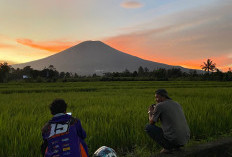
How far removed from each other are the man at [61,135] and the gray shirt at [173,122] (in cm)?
130

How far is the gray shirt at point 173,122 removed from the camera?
2.69 meters

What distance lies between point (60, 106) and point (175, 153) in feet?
5.35

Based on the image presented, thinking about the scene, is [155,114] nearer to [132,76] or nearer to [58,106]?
[58,106]

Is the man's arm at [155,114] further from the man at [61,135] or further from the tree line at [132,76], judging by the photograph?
the tree line at [132,76]

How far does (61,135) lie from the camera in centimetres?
195

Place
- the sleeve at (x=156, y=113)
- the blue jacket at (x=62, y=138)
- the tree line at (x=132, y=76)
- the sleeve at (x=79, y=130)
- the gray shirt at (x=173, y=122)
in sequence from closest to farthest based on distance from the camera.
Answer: the blue jacket at (x=62, y=138) < the sleeve at (x=79, y=130) < the gray shirt at (x=173, y=122) < the sleeve at (x=156, y=113) < the tree line at (x=132, y=76)

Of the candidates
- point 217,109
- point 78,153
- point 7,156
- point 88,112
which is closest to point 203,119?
point 217,109

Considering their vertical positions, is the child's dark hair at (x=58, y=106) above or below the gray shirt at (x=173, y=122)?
above

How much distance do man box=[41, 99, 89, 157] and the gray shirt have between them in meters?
1.30

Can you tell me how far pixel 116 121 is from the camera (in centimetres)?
399

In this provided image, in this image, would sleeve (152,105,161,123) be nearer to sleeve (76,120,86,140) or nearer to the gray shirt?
the gray shirt

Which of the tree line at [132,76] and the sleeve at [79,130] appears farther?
the tree line at [132,76]

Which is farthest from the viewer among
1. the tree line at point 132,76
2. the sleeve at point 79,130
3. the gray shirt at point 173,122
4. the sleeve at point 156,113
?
the tree line at point 132,76

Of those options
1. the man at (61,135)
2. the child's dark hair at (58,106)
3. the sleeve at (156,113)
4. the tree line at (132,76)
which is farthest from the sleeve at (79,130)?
the tree line at (132,76)
